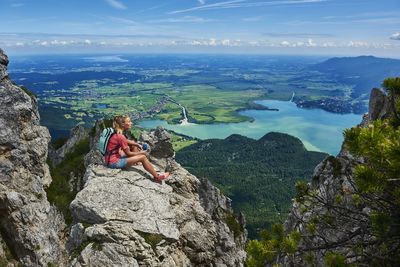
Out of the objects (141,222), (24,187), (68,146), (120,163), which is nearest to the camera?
(141,222)

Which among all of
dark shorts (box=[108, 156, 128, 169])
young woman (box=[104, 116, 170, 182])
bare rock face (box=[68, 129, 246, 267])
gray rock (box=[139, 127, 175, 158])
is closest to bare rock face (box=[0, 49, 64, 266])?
gray rock (box=[139, 127, 175, 158])

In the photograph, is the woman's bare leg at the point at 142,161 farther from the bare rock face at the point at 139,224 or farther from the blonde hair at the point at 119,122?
the blonde hair at the point at 119,122

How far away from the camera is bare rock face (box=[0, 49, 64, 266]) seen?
28953 mm

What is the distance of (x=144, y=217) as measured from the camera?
18.3 m

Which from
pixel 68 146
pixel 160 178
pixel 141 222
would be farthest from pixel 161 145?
pixel 68 146

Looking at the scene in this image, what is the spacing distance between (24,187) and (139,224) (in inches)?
725

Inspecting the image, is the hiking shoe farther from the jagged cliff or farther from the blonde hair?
the blonde hair

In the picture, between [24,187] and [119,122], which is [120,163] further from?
[24,187]

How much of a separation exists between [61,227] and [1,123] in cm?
1002

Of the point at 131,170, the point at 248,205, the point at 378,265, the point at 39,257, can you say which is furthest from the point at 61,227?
the point at 248,205

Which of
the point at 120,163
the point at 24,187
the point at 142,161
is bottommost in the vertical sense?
the point at 24,187

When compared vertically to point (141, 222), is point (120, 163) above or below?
above

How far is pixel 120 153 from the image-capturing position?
21.6 m

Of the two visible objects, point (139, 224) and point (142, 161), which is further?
point (142, 161)
